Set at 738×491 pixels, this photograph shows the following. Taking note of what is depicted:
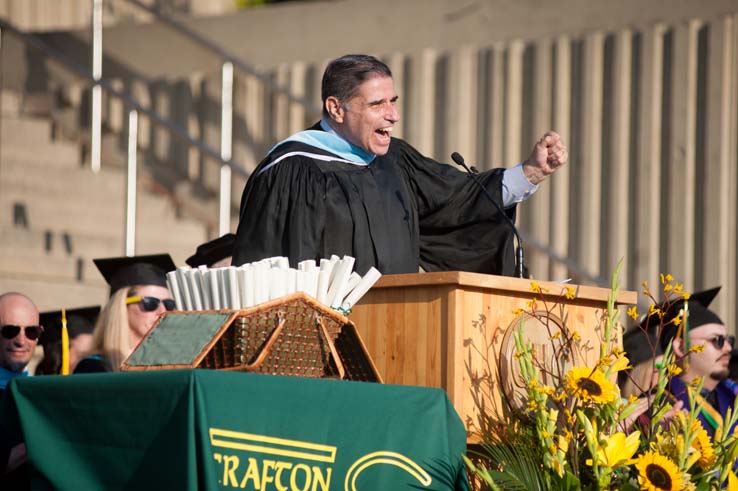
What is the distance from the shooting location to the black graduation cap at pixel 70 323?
6.20 meters

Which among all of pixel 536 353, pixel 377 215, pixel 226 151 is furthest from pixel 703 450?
pixel 226 151

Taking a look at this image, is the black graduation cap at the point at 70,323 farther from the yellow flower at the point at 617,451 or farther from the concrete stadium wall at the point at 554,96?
the concrete stadium wall at the point at 554,96

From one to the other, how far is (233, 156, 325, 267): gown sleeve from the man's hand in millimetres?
819

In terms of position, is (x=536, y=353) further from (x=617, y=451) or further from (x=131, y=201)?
(x=131, y=201)

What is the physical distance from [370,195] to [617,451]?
171 centimetres

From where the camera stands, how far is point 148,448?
123 inches

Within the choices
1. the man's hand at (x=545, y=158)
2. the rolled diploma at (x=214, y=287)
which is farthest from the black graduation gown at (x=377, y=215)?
the rolled diploma at (x=214, y=287)

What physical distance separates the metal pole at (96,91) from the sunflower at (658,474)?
7016 mm

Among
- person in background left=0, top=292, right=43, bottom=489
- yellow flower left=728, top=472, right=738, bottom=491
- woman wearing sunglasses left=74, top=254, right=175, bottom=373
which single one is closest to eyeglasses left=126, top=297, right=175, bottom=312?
woman wearing sunglasses left=74, top=254, right=175, bottom=373

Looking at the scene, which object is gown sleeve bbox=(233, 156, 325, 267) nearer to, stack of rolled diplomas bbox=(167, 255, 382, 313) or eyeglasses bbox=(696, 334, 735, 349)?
stack of rolled diplomas bbox=(167, 255, 382, 313)

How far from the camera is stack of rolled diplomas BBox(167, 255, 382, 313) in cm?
349

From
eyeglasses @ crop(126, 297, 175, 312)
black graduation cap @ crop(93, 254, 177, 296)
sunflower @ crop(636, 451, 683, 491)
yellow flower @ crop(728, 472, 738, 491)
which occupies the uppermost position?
black graduation cap @ crop(93, 254, 177, 296)

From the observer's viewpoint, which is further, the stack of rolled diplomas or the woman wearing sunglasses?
the woman wearing sunglasses

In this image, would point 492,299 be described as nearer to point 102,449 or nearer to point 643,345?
point 102,449
